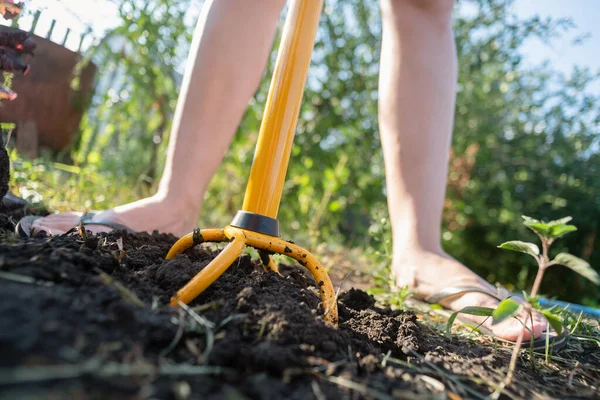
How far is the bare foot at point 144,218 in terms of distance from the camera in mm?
1490

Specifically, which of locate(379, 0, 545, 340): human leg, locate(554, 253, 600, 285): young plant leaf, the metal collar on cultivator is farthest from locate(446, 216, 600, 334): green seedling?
locate(379, 0, 545, 340): human leg

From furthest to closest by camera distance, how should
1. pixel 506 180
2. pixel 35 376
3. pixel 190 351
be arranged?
pixel 506 180 < pixel 190 351 < pixel 35 376

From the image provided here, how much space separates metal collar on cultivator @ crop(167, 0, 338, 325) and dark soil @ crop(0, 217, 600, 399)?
0.07 meters

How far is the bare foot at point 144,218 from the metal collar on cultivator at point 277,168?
46cm

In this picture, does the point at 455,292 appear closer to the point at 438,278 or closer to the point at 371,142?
the point at 438,278

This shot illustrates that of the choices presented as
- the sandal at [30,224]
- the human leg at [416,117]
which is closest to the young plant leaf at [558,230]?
the human leg at [416,117]

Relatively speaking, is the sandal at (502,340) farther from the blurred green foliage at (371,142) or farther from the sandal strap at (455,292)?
the blurred green foliage at (371,142)

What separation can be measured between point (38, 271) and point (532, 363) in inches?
41.6

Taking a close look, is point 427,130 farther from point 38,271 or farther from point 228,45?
point 38,271

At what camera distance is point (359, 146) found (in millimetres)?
3465

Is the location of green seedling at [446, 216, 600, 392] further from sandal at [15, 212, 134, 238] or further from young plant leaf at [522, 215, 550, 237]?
sandal at [15, 212, 134, 238]

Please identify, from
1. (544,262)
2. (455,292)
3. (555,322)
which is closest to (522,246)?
(544,262)

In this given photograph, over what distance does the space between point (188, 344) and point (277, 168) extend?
575 millimetres

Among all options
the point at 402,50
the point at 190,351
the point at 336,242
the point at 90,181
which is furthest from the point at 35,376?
the point at 336,242
